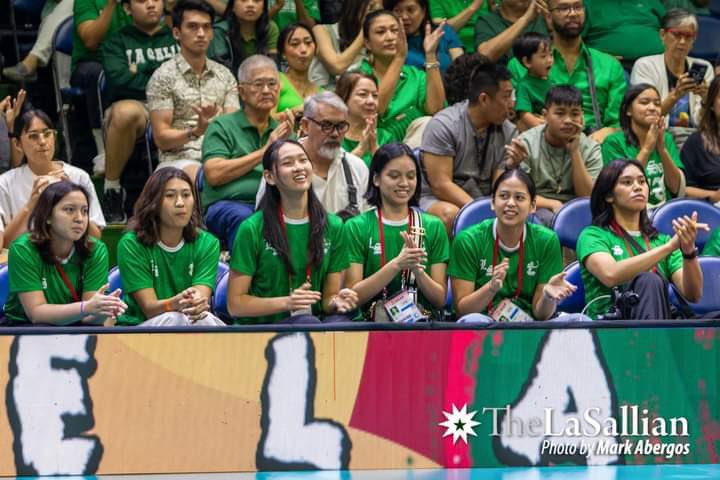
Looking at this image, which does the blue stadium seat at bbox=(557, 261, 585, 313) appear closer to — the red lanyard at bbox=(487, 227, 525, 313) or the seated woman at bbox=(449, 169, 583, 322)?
the seated woman at bbox=(449, 169, 583, 322)

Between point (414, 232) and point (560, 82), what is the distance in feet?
9.92

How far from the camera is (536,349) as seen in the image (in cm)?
609

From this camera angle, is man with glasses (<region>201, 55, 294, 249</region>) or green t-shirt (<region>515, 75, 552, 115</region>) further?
green t-shirt (<region>515, 75, 552, 115</region>)

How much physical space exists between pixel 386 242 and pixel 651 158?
2.32 m

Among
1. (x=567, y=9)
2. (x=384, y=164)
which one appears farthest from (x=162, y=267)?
(x=567, y=9)

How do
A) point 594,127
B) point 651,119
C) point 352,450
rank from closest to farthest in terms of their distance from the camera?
1. point 352,450
2. point 651,119
3. point 594,127

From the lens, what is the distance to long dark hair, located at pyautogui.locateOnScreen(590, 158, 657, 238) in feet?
23.8

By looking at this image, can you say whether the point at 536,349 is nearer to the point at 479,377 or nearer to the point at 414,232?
the point at 479,377

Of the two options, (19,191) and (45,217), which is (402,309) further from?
(19,191)

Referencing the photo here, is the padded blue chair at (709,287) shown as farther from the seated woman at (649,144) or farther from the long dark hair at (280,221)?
the long dark hair at (280,221)

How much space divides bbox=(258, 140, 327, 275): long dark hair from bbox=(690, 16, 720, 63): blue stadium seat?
5.07 m

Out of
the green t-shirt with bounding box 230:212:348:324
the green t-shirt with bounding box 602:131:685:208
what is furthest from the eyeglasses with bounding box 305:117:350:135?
the green t-shirt with bounding box 602:131:685:208

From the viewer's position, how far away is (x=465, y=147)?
334 inches

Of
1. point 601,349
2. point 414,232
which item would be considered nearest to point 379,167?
point 414,232
